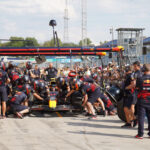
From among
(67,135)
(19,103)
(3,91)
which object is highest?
(3,91)

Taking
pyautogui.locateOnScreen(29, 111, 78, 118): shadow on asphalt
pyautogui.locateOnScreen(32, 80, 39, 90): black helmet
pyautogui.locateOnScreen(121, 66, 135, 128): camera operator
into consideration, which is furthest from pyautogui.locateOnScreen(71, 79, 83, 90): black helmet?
pyautogui.locateOnScreen(121, 66, 135, 128): camera operator

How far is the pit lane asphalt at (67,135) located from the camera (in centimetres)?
607

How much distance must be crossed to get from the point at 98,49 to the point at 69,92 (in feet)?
8.70

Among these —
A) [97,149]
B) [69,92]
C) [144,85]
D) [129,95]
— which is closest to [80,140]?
[97,149]

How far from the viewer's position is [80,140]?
262 inches

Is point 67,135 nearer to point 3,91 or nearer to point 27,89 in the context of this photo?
point 27,89

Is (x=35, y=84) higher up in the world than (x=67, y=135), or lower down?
higher up

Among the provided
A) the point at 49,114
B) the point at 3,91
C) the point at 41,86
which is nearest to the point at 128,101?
the point at 41,86

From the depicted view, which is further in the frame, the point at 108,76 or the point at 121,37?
the point at 121,37

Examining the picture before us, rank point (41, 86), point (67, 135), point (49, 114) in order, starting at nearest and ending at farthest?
point (67, 135), point (41, 86), point (49, 114)

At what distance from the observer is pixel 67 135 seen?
23.6ft

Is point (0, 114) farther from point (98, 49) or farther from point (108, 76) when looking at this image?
point (108, 76)

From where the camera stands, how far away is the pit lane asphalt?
607cm

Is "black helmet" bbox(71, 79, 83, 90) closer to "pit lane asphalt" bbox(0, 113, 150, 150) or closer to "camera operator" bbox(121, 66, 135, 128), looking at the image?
"pit lane asphalt" bbox(0, 113, 150, 150)
